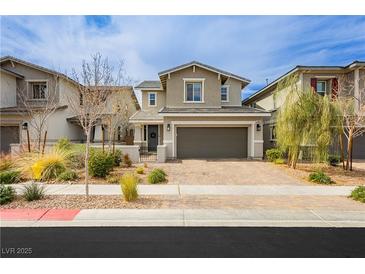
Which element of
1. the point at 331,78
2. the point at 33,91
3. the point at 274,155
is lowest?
the point at 274,155

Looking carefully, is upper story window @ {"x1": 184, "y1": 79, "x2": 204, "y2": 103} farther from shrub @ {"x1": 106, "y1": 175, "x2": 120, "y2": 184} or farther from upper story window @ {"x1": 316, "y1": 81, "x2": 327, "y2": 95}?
shrub @ {"x1": 106, "y1": 175, "x2": 120, "y2": 184}

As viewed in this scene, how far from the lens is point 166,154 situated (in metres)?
17.0

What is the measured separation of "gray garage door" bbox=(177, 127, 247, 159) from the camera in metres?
18.0

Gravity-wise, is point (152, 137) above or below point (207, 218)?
above

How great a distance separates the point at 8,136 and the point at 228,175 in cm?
1804

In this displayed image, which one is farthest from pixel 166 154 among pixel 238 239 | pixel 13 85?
pixel 13 85

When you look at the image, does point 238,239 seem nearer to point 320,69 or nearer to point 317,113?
point 317,113

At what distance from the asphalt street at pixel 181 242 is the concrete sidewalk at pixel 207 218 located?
0.27 metres

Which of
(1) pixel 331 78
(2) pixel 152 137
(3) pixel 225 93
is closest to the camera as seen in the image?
(1) pixel 331 78

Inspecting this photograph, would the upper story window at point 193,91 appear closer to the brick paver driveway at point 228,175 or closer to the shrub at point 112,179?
the brick paver driveway at point 228,175

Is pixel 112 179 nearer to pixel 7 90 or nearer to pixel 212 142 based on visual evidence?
pixel 212 142

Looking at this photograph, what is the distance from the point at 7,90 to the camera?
2055 centimetres

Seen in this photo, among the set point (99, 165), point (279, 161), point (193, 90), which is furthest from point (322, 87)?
point (99, 165)

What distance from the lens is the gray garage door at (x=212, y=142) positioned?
1800cm
